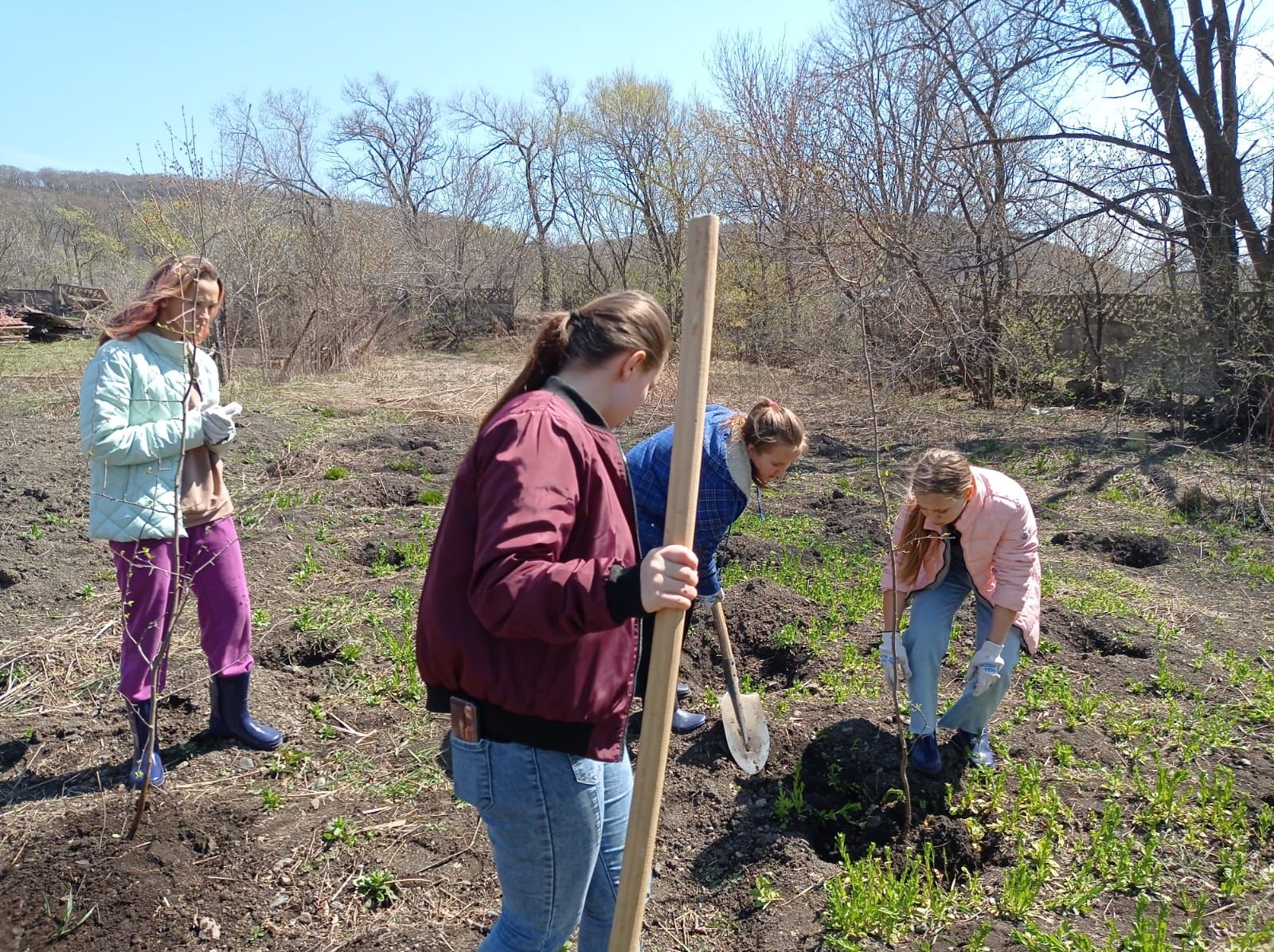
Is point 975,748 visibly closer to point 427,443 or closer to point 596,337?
point 596,337

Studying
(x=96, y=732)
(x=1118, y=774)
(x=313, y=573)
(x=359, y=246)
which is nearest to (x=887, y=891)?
(x=1118, y=774)

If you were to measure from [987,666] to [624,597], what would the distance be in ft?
7.64

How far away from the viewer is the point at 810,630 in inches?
184

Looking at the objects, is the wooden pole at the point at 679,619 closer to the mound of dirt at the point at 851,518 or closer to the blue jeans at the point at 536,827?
the blue jeans at the point at 536,827

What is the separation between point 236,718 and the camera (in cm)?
353

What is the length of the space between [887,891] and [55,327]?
2581 cm

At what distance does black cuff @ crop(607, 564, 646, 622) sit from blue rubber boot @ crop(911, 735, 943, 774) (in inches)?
91.2

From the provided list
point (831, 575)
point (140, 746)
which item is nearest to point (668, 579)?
point (140, 746)

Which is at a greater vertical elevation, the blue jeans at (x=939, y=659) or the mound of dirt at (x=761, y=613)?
the blue jeans at (x=939, y=659)

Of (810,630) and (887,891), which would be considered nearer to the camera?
(887,891)

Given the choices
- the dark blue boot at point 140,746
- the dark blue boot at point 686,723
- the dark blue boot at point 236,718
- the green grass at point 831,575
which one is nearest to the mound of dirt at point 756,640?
the green grass at point 831,575

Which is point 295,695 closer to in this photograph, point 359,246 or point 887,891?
point 887,891

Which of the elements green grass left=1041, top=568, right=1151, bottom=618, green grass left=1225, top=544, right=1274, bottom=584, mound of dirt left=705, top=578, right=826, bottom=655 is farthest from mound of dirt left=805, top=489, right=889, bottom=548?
green grass left=1225, top=544, right=1274, bottom=584

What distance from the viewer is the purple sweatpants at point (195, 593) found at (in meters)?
3.10
